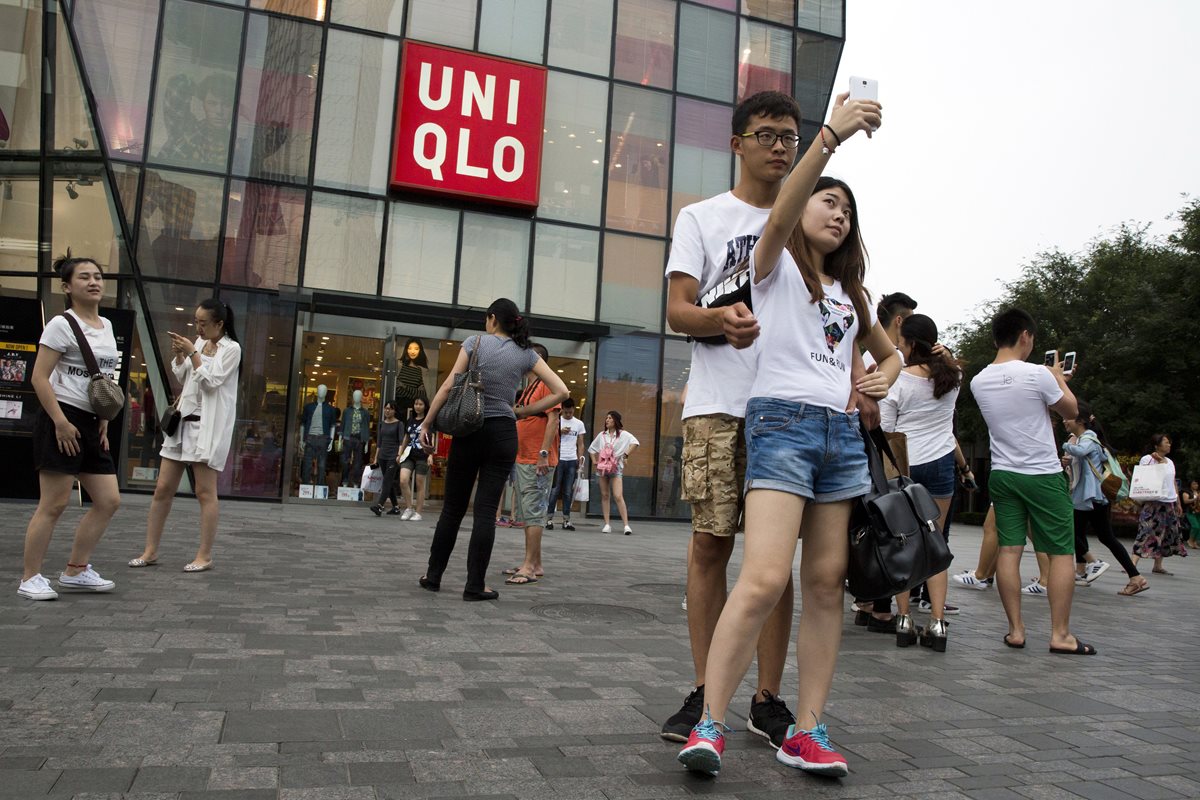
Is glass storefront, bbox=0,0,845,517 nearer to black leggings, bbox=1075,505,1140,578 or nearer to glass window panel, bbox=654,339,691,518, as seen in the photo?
glass window panel, bbox=654,339,691,518

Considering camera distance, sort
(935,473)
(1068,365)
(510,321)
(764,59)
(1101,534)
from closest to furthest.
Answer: (935,473)
(1068,365)
(510,321)
(1101,534)
(764,59)

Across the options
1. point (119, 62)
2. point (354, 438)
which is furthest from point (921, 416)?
point (119, 62)

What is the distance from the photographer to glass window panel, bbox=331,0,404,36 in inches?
636

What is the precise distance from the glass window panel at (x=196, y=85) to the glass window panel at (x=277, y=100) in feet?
0.91

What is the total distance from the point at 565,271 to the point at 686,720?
14.5 m

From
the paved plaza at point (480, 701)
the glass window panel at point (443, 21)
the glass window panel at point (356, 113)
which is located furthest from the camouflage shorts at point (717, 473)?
the glass window panel at point (443, 21)

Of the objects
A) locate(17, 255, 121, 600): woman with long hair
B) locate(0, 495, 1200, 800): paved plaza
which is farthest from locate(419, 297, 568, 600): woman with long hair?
locate(17, 255, 121, 600): woman with long hair

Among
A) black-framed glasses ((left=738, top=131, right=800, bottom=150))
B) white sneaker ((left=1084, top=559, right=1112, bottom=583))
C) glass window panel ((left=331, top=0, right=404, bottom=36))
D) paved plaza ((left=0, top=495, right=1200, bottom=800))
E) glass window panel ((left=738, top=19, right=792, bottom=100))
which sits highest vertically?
glass window panel ((left=738, top=19, right=792, bottom=100))

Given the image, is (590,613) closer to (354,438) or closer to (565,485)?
(565,485)

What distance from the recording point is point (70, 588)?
518 cm

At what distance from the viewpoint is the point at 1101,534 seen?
30.7 feet

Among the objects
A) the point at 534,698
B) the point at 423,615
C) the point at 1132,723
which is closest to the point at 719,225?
the point at 534,698

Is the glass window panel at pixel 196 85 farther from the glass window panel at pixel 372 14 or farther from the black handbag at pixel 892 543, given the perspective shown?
the black handbag at pixel 892 543

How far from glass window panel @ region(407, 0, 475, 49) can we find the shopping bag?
13490 mm
